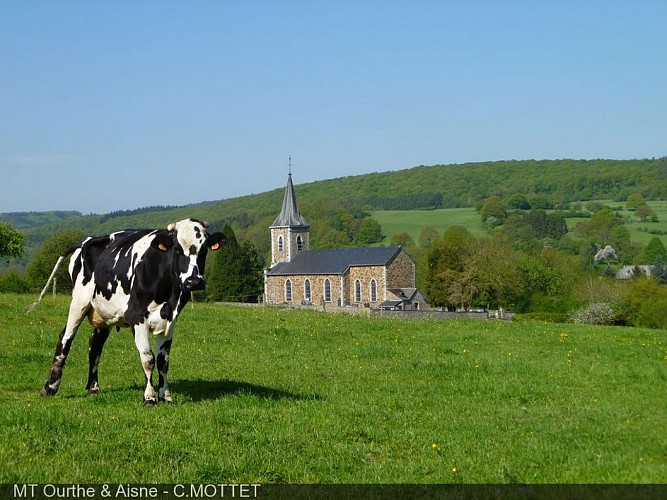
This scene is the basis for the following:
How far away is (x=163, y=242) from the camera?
12.2 metres

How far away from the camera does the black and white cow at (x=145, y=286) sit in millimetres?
12133

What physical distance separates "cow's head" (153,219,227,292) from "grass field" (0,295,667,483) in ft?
6.23

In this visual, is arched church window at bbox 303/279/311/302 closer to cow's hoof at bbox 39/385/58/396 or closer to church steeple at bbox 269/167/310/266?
church steeple at bbox 269/167/310/266

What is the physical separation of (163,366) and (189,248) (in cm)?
194

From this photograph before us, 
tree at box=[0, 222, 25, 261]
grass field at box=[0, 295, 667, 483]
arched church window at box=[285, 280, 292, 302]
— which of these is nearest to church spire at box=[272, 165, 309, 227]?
arched church window at box=[285, 280, 292, 302]

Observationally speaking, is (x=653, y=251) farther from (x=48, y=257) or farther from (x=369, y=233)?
(x=48, y=257)

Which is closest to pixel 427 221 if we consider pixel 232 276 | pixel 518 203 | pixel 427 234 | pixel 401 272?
pixel 427 234

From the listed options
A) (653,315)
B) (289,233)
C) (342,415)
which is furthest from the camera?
(289,233)

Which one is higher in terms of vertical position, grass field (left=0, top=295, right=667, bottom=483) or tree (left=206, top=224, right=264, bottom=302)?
grass field (left=0, top=295, right=667, bottom=483)

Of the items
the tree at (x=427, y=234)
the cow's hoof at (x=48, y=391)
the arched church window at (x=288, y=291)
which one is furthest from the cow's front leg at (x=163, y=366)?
the tree at (x=427, y=234)

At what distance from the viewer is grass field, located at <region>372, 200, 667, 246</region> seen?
16334 centimetres

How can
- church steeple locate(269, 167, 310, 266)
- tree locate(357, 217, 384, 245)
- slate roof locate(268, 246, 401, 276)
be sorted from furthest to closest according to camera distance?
tree locate(357, 217, 384, 245) → church steeple locate(269, 167, 310, 266) → slate roof locate(268, 246, 401, 276)

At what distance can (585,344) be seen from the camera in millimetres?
23141

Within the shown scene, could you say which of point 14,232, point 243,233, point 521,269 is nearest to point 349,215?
point 243,233
